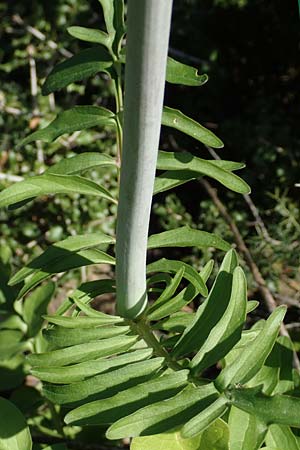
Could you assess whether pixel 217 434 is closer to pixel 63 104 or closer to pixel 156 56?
pixel 156 56

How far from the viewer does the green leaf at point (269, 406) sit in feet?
2.79

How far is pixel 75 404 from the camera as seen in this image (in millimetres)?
985

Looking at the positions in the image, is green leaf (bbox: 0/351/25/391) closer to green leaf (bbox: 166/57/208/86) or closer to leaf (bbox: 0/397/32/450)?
leaf (bbox: 0/397/32/450)

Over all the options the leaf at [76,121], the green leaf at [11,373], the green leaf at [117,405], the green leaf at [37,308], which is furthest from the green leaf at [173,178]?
the green leaf at [11,373]

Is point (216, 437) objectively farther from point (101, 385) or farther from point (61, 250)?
point (61, 250)

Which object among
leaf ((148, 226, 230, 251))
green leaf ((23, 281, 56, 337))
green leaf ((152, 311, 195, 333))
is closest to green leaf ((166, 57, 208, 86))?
leaf ((148, 226, 230, 251))

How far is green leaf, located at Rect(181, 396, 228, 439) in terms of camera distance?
2.60 feet

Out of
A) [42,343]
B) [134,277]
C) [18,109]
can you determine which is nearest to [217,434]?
[134,277]

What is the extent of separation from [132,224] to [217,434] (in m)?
0.35

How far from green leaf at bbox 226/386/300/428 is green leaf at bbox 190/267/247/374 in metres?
0.08

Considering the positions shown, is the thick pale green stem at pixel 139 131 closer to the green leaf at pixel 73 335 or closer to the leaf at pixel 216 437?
the green leaf at pixel 73 335

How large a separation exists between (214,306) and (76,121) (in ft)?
1.24

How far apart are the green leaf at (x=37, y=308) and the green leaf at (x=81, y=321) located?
40cm

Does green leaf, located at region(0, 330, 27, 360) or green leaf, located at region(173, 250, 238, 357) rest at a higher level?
green leaf, located at region(173, 250, 238, 357)
